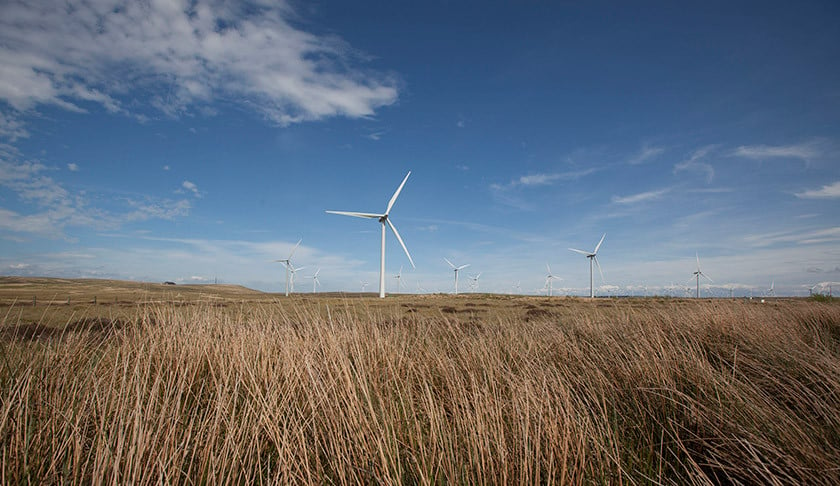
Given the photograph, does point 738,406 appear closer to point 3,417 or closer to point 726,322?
point 726,322

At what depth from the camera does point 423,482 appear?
3363 mm

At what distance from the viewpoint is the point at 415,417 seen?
14.8ft

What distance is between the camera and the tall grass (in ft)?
11.8

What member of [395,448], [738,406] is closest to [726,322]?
[738,406]

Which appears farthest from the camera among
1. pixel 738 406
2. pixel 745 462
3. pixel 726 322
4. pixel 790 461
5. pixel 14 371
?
pixel 726 322

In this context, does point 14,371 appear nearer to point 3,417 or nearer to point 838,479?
point 3,417

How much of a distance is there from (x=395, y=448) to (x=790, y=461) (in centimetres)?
354

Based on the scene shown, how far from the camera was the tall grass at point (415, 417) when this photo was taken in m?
3.60

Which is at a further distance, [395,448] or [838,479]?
[395,448]

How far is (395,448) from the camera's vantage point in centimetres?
375

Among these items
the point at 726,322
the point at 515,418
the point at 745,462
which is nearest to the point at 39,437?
the point at 515,418

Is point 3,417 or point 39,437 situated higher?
point 3,417

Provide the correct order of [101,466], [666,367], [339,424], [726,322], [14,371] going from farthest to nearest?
[726,322]
[666,367]
[14,371]
[339,424]
[101,466]

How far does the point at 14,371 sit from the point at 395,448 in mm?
→ 5752
